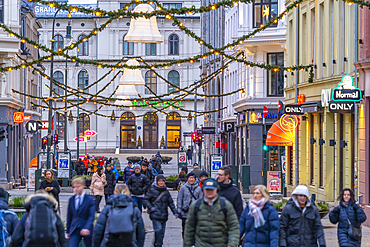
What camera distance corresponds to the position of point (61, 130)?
285 feet

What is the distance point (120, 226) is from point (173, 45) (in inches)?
3079

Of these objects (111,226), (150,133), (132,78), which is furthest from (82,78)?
(111,226)

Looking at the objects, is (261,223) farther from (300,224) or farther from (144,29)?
(144,29)

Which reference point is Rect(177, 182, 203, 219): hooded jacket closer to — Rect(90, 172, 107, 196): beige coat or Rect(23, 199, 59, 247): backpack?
Rect(23, 199, 59, 247): backpack

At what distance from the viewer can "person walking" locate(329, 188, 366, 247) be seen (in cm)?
1191

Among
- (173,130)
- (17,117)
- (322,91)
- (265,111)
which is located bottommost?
(17,117)

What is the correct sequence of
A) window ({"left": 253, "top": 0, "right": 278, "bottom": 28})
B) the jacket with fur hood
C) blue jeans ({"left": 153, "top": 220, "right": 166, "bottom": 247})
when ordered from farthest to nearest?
window ({"left": 253, "top": 0, "right": 278, "bottom": 28}) → blue jeans ({"left": 153, "top": 220, "right": 166, "bottom": 247}) → the jacket with fur hood

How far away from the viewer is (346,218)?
11.9 m

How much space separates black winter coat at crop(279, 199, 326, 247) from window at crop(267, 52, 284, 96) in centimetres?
2685

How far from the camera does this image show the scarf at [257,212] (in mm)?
10162

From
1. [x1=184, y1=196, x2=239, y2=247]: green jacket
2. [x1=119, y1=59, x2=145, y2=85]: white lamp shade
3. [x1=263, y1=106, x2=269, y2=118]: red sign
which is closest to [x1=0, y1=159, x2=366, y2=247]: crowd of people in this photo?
[x1=184, y1=196, x2=239, y2=247]: green jacket

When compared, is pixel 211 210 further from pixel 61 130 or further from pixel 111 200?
pixel 61 130

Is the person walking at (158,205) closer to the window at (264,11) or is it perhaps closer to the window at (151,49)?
the window at (264,11)

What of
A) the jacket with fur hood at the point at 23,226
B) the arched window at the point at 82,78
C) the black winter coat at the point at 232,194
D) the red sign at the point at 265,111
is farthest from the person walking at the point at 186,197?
the arched window at the point at 82,78
